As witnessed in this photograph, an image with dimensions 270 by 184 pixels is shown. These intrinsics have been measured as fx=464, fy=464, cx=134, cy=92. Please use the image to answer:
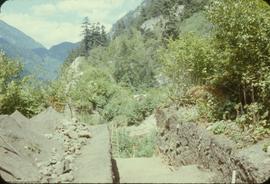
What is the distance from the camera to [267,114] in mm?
10320

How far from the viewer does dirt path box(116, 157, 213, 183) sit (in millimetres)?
9434

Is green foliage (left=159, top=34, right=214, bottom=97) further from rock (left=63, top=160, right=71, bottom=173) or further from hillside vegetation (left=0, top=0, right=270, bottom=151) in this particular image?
rock (left=63, top=160, right=71, bottom=173)

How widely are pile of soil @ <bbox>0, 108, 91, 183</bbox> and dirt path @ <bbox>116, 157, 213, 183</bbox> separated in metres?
1.42

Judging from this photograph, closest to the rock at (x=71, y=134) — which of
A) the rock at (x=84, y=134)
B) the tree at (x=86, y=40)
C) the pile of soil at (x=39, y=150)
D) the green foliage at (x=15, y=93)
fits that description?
the pile of soil at (x=39, y=150)

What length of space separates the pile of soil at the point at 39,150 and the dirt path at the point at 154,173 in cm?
142

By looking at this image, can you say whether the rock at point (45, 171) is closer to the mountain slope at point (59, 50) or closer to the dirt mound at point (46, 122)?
the dirt mound at point (46, 122)

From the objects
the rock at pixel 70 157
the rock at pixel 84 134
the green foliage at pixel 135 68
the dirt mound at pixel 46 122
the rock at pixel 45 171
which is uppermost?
the green foliage at pixel 135 68

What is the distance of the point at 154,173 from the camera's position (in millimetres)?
12344

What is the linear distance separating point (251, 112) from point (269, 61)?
1.33 meters

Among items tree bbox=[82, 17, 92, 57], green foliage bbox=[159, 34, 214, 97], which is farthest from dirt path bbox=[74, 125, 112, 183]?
tree bbox=[82, 17, 92, 57]

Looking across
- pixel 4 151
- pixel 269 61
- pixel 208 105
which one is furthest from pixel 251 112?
pixel 4 151

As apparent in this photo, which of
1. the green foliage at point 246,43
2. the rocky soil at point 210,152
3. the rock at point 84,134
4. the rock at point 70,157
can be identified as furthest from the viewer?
the rock at point 84,134

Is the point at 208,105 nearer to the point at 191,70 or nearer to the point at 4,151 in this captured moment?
the point at 191,70

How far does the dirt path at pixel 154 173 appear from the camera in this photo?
943 centimetres
